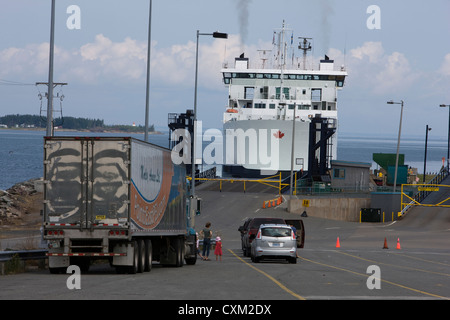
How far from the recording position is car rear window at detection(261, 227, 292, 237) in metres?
26.5

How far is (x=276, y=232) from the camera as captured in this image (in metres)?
26.6

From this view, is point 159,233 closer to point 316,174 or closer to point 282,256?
point 282,256

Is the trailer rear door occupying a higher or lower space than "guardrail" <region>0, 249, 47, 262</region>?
higher

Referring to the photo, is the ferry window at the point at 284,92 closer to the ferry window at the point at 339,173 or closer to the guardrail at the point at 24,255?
the ferry window at the point at 339,173

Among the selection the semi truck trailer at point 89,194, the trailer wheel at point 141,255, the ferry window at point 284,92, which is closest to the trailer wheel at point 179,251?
the trailer wheel at point 141,255

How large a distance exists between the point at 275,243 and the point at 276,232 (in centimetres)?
38

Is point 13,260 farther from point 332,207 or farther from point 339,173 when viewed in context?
point 339,173

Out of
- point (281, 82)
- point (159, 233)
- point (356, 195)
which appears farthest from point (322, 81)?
point (159, 233)

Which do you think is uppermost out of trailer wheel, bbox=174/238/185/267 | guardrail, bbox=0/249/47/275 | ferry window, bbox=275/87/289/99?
ferry window, bbox=275/87/289/99

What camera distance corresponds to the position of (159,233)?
2172cm

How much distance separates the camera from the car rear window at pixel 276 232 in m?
26.5

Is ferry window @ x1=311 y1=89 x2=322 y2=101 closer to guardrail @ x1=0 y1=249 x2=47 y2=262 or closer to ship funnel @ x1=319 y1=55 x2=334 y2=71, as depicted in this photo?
ship funnel @ x1=319 y1=55 x2=334 y2=71

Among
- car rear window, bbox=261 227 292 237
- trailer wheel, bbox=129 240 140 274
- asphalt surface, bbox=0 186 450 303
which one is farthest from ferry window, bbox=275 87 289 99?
trailer wheel, bbox=129 240 140 274
